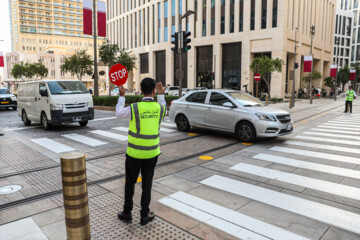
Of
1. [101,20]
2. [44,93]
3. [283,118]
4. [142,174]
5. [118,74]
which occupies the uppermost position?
[101,20]

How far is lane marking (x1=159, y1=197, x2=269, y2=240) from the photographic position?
3246mm

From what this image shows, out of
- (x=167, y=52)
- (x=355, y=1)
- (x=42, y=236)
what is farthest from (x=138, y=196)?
(x=355, y=1)

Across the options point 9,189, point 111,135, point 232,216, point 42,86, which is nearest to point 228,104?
point 111,135

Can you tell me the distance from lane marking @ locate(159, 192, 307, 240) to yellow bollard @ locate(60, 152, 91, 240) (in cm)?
165

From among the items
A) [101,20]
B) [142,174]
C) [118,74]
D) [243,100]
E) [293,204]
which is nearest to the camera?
[142,174]

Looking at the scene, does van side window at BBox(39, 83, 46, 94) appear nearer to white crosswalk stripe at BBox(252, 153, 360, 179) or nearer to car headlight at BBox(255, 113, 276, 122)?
car headlight at BBox(255, 113, 276, 122)

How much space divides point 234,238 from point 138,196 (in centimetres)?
175

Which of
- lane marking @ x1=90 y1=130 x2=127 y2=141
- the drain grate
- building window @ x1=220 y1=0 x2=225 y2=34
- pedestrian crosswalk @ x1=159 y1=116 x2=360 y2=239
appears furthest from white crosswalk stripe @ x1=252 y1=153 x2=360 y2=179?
building window @ x1=220 y1=0 x2=225 y2=34

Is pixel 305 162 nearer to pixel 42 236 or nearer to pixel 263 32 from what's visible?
pixel 42 236

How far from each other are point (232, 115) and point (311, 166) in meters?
3.22

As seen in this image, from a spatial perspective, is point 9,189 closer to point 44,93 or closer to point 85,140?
point 85,140

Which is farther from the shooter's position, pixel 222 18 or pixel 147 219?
pixel 222 18

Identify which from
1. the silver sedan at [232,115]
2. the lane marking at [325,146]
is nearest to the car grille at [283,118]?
the silver sedan at [232,115]

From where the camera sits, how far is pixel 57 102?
10430mm
